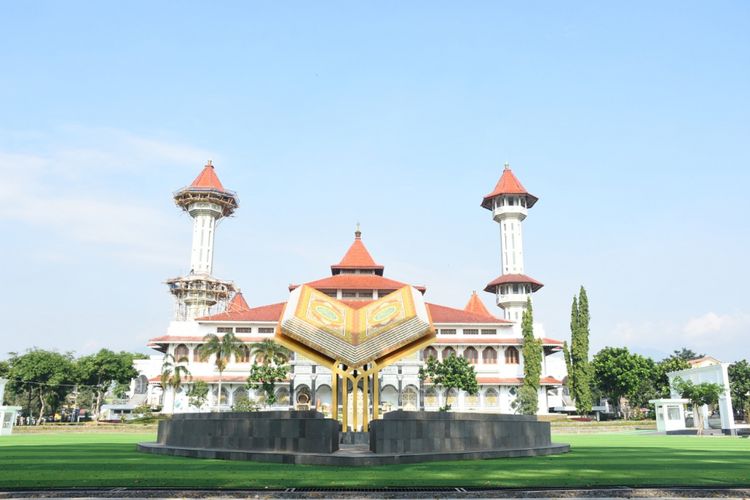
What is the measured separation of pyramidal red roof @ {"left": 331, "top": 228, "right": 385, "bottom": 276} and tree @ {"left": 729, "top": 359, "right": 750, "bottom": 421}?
39686mm

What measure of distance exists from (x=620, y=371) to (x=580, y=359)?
10.5 m

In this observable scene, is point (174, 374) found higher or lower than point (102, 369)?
lower

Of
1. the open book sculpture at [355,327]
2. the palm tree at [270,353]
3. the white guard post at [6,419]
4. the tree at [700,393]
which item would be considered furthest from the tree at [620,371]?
the white guard post at [6,419]

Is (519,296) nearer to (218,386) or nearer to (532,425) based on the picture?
(218,386)

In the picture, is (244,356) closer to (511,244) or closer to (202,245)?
(202,245)

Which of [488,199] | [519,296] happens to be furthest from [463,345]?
[488,199]

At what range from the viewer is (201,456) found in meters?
16.7

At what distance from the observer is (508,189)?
69688 millimetres

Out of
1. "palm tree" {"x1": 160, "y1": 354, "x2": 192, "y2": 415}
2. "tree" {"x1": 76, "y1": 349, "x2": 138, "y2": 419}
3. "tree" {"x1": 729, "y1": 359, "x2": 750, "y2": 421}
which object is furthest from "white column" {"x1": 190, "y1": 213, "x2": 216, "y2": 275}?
"tree" {"x1": 729, "y1": 359, "x2": 750, "y2": 421}

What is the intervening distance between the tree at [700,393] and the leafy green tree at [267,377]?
106 feet

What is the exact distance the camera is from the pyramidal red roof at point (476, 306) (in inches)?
2864

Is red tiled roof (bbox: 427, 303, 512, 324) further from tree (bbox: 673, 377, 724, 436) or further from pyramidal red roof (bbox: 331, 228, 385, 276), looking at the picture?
tree (bbox: 673, 377, 724, 436)

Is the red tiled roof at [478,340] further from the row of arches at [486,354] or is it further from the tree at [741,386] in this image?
the tree at [741,386]

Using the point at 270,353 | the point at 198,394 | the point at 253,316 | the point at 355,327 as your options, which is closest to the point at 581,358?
the point at 270,353
